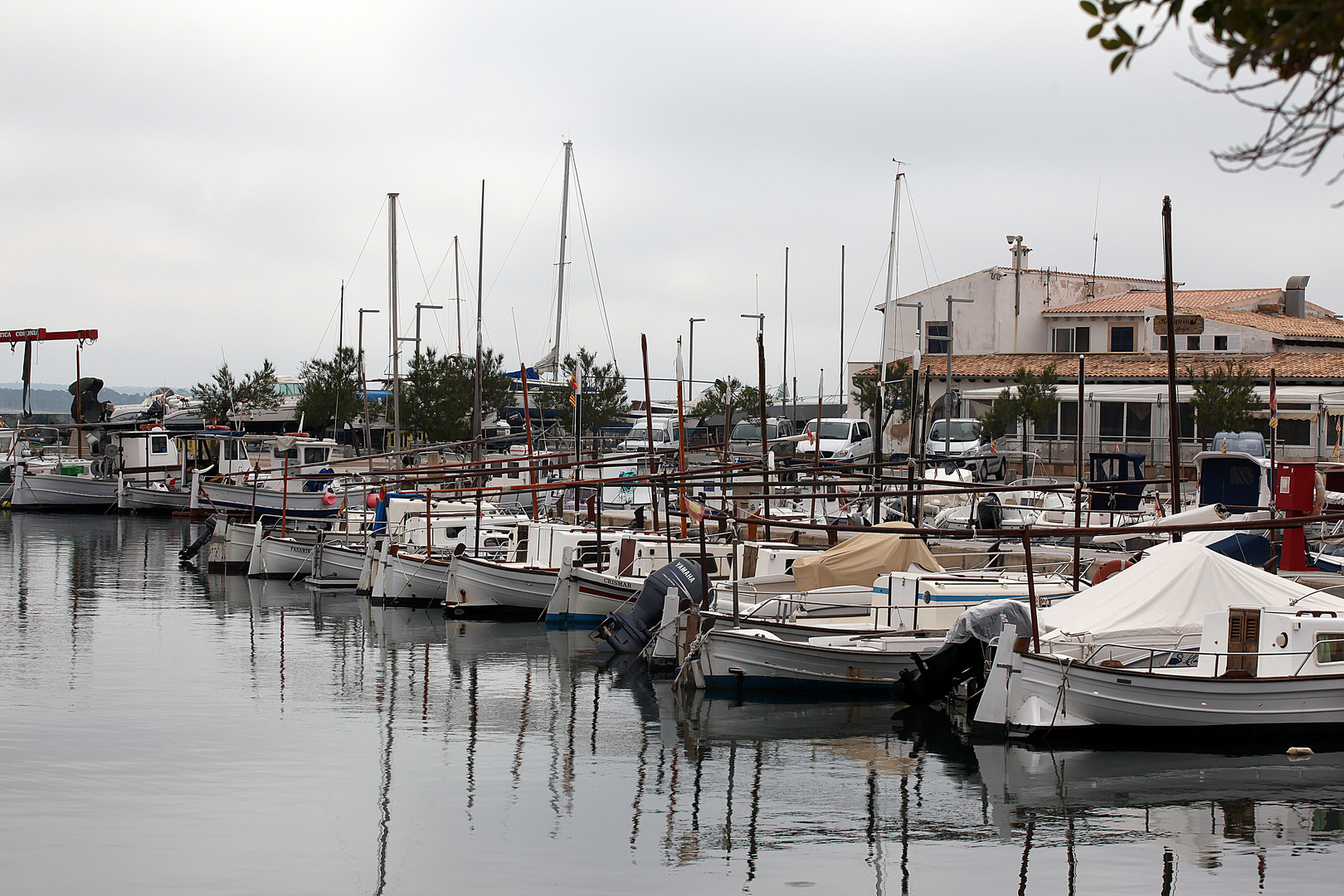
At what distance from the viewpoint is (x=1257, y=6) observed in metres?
5.12

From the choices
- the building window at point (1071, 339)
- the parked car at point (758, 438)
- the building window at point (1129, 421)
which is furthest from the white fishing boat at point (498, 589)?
the building window at point (1071, 339)

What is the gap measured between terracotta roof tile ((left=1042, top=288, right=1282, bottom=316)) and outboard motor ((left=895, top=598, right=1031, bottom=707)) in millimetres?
43255

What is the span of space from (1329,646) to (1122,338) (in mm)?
45512

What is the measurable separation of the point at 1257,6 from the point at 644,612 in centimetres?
2240

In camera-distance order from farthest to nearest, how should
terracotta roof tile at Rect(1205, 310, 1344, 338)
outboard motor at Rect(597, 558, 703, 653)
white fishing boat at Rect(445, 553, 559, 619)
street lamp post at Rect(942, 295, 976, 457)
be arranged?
1. terracotta roof tile at Rect(1205, 310, 1344, 338)
2. street lamp post at Rect(942, 295, 976, 457)
3. white fishing boat at Rect(445, 553, 559, 619)
4. outboard motor at Rect(597, 558, 703, 653)

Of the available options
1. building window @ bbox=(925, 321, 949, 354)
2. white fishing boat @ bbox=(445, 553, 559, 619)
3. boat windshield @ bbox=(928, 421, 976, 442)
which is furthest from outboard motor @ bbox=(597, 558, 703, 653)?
building window @ bbox=(925, 321, 949, 354)

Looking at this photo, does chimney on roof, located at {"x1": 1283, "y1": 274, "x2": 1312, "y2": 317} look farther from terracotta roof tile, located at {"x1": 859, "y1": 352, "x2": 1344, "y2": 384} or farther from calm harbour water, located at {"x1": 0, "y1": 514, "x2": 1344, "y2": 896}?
calm harbour water, located at {"x1": 0, "y1": 514, "x2": 1344, "y2": 896}

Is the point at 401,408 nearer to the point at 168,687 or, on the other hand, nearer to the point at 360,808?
the point at 168,687

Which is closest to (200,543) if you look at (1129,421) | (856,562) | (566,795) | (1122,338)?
(856,562)

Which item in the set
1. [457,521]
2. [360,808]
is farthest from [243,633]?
[360,808]

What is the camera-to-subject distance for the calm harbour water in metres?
13.5

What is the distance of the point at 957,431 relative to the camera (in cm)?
5391

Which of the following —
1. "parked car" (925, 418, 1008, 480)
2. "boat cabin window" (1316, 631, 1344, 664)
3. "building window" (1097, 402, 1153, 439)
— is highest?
"building window" (1097, 402, 1153, 439)

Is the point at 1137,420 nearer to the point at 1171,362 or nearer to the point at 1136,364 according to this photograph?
the point at 1136,364
